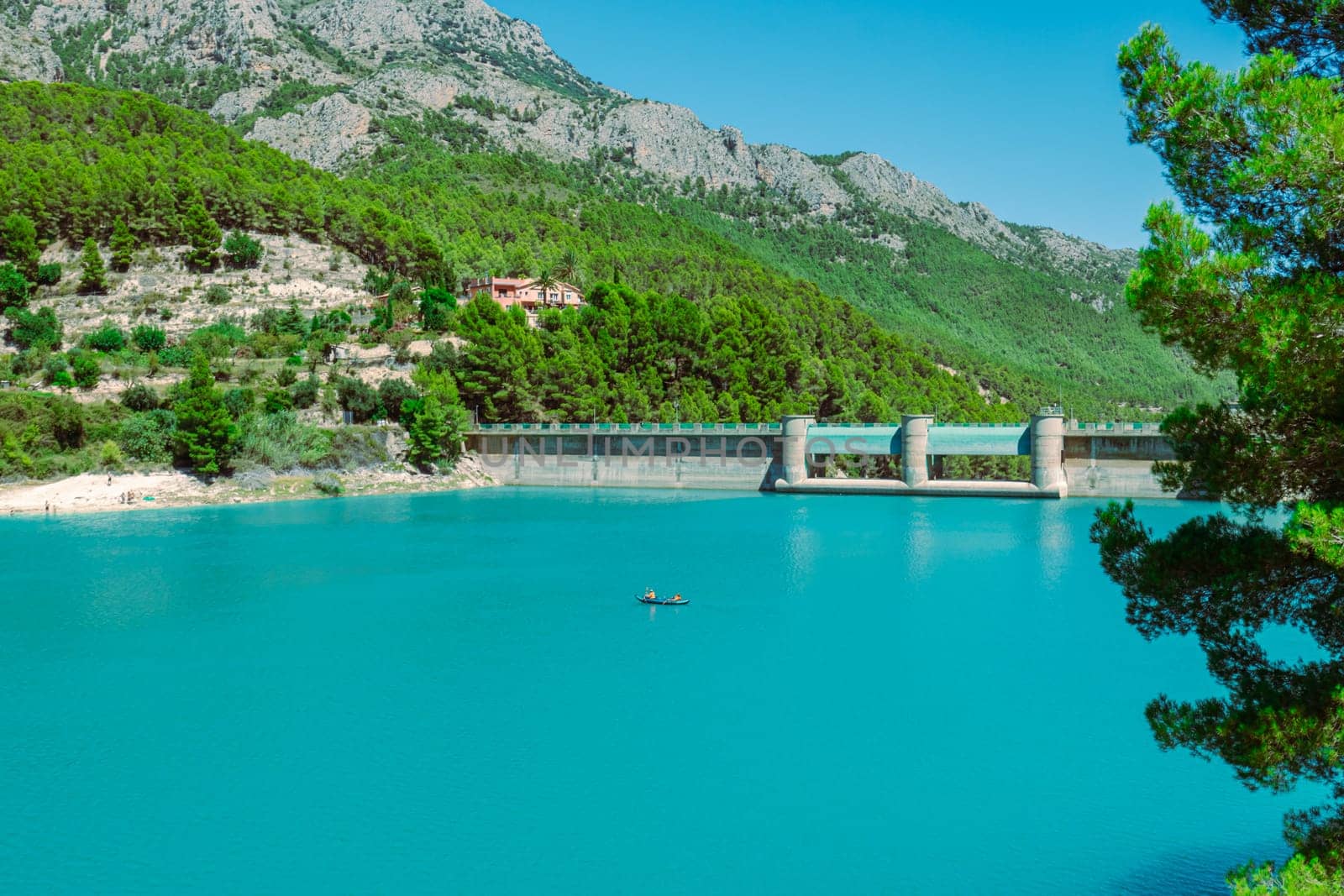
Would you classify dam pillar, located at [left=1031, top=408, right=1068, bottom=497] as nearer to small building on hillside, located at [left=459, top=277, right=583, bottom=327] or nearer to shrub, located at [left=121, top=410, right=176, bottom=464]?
small building on hillside, located at [left=459, top=277, right=583, bottom=327]

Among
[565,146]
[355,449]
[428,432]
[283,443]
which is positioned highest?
[565,146]

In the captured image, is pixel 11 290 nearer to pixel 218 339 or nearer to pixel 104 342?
pixel 104 342

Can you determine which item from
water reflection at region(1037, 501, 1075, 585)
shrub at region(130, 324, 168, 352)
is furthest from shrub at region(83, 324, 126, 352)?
water reflection at region(1037, 501, 1075, 585)

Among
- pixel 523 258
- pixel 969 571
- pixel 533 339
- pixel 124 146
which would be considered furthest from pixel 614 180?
pixel 969 571

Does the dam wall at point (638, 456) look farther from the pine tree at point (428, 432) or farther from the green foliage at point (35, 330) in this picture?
the green foliage at point (35, 330)

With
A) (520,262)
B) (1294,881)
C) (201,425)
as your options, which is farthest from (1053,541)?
(520,262)

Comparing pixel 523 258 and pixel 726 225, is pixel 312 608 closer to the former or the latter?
pixel 523 258

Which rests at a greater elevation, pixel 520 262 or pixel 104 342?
pixel 520 262
